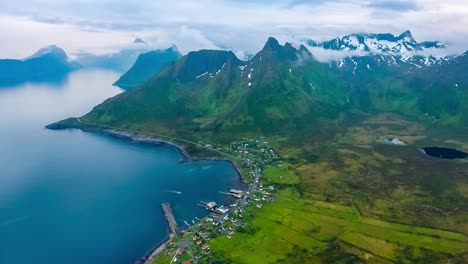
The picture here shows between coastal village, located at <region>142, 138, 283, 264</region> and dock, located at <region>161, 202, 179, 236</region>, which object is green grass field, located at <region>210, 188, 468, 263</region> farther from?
dock, located at <region>161, 202, 179, 236</region>

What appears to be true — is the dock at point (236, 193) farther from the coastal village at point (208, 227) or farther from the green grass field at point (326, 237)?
the green grass field at point (326, 237)

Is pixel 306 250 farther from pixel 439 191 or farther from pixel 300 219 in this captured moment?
pixel 439 191

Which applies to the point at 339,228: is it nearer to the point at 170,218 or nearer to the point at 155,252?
the point at 170,218

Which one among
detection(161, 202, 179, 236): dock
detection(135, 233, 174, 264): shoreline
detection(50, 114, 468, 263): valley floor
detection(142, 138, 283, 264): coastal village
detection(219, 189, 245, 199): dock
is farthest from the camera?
detection(219, 189, 245, 199): dock

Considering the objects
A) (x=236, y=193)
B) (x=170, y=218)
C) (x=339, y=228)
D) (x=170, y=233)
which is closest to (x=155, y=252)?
(x=170, y=233)

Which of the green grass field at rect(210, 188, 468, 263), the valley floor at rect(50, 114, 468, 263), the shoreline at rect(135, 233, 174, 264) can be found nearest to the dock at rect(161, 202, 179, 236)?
the shoreline at rect(135, 233, 174, 264)

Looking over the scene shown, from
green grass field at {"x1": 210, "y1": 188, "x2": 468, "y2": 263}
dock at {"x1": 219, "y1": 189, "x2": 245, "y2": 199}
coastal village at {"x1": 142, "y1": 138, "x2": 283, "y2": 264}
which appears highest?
dock at {"x1": 219, "y1": 189, "x2": 245, "y2": 199}

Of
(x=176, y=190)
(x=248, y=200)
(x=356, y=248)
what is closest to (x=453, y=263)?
(x=356, y=248)

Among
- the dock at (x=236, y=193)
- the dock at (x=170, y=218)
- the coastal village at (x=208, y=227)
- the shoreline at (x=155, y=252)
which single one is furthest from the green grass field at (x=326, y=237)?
the dock at (x=170, y=218)

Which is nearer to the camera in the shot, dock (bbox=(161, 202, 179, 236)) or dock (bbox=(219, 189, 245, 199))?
dock (bbox=(161, 202, 179, 236))

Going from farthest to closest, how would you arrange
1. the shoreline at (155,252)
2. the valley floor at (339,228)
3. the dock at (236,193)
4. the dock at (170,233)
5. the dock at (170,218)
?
the dock at (236,193) → the dock at (170,218) → the dock at (170,233) → the valley floor at (339,228) → the shoreline at (155,252)
